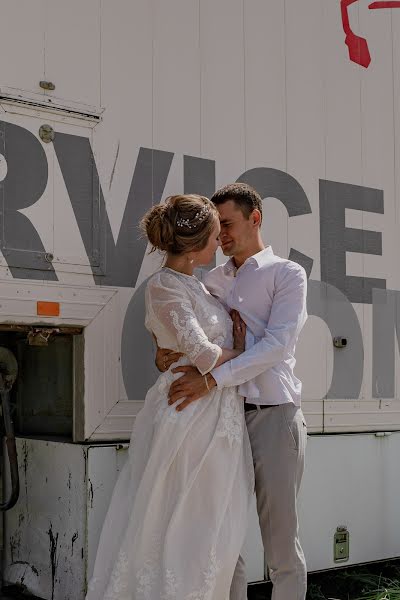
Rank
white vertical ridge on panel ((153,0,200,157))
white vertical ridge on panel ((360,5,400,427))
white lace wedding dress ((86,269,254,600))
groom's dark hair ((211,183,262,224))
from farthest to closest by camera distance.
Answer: white vertical ridge on panel ((360,5,400,427)) → white vertical ridge on panel ((153,0,200,157)) → groom's dark hair ((211,183,262,224)) → white lace wedding dress ((86,269,254,600))

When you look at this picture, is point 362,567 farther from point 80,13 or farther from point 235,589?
point 80,13

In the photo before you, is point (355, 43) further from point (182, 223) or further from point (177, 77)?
point (182, 223)

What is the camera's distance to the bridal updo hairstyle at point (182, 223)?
2.83 metres

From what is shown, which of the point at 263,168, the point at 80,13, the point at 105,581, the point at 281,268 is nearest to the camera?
the point at 105,581

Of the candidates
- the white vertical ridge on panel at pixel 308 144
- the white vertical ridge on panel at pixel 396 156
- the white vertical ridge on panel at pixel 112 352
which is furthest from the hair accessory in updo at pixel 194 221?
the white vertical ridge on panel at pixel 396 156

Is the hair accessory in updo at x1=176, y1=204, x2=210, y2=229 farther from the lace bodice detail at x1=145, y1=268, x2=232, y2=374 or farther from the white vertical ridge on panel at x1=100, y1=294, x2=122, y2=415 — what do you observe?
the white vertical ridge on panel at x1=100, y1=294, x2=122, y2=415

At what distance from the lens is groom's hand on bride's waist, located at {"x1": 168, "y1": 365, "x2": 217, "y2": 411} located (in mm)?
2779

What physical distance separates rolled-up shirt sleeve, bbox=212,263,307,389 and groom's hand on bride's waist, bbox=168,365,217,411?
0.10 feet

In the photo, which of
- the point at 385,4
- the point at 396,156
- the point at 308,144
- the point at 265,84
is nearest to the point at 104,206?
the point at 265,84

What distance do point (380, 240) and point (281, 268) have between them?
1.24 metres

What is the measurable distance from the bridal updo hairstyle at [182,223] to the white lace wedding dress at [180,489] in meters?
0.10

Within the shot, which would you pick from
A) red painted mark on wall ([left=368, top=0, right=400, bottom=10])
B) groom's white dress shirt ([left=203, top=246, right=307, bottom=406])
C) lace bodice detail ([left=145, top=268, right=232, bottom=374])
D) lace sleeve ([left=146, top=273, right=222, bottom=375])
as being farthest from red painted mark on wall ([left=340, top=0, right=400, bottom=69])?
lace sleeve ([left=146, top=273, right=222, bottom=375])

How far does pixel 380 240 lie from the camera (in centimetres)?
405

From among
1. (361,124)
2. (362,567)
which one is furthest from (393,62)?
(362,567)
